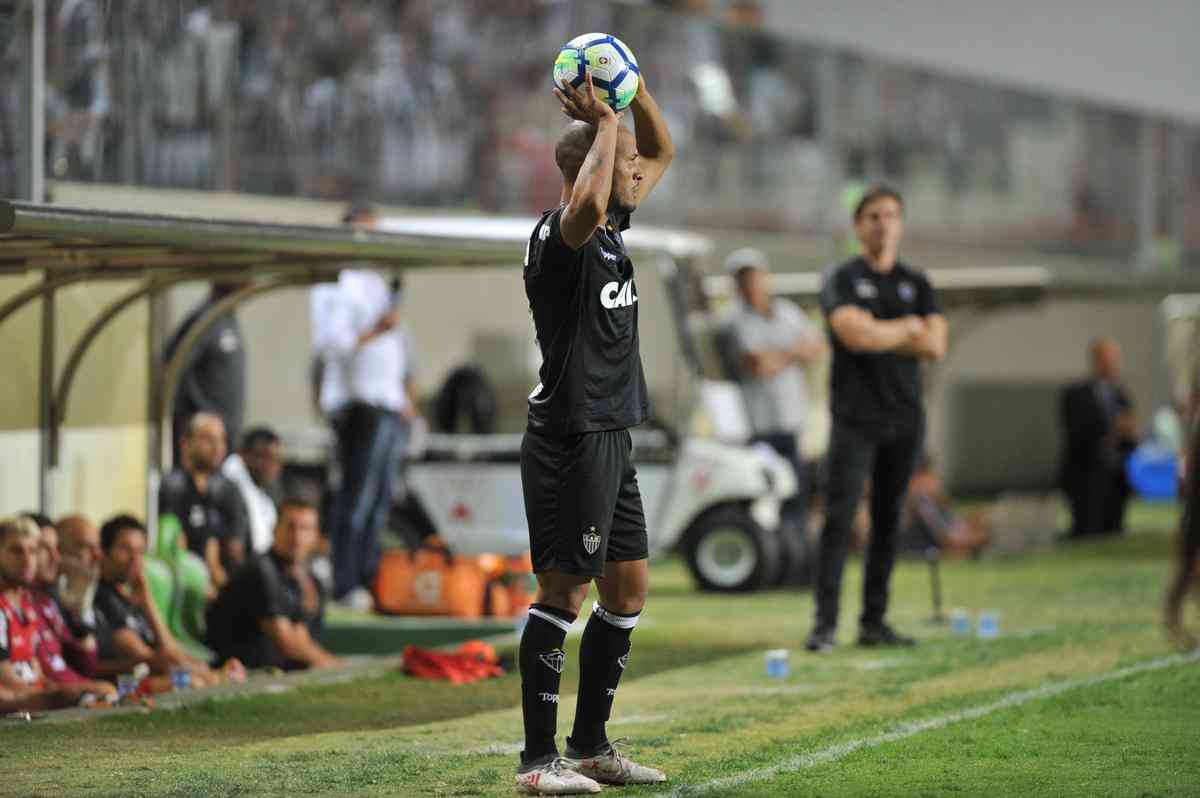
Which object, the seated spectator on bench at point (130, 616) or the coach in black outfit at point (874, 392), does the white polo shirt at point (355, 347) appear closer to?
the coach in black outfit at point (874, 392)

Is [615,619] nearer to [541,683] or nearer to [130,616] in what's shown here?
[541,683]

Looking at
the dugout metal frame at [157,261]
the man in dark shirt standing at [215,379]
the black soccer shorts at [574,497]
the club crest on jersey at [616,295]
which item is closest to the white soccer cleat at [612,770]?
the black soccer shorts at [574,497]

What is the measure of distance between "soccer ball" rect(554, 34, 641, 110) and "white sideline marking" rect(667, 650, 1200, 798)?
6.87ft

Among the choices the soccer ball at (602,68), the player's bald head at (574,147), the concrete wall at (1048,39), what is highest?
the concrete wall at (1048,39)

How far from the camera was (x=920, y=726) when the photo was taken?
7730 mm

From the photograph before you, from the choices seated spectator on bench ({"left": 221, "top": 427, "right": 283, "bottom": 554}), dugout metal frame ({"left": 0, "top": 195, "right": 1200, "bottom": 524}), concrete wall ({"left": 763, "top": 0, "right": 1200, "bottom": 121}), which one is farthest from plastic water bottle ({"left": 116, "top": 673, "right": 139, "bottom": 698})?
concrete wall ({"left": 763, "top": 0, "right": 1200, "bottom": 121})

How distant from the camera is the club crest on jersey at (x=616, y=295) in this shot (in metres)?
6.39

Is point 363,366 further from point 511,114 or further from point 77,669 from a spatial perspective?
point 511,114

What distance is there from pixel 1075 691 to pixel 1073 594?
4.71m

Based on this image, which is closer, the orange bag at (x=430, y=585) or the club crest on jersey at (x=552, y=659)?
the club crest on jersey at (x=552, y=659)

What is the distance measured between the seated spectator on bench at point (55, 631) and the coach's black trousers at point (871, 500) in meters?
3.52

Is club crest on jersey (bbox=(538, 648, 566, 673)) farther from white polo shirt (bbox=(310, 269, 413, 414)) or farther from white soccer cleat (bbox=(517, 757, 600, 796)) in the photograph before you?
white polo shirt (bbox=(310, 269, 413, 414))

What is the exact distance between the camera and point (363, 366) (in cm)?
1260

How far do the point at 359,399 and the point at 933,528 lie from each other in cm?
547
